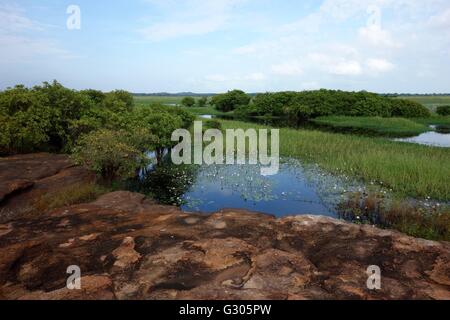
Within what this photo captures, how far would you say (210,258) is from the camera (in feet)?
19.1

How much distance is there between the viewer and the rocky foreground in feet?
15.8

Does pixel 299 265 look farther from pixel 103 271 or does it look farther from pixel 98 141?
pixel 98 141

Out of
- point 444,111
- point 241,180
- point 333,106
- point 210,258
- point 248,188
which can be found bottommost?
point 248,188

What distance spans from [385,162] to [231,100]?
→ 70484mm

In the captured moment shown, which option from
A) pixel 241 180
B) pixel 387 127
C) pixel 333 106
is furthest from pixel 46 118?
pixel 333 106

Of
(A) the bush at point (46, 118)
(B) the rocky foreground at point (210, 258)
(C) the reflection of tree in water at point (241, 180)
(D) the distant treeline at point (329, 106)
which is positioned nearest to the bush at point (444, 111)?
(D) the distant treeline at point (329, 106)

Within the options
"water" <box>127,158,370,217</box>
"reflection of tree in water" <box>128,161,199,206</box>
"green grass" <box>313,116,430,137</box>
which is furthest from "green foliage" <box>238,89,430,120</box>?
"reflection of tree in water" <box>128,161,199,206</box>

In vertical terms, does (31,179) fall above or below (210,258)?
above

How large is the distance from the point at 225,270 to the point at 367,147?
71.6 ft

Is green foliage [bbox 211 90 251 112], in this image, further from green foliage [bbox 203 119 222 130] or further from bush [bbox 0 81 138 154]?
bush [bbox 0 81 138 154]

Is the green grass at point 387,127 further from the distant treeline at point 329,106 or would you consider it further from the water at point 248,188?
the water at point 248,188

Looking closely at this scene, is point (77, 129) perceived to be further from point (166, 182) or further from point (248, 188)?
point (248, 188)

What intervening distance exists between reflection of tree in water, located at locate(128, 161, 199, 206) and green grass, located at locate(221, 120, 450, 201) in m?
8.27
